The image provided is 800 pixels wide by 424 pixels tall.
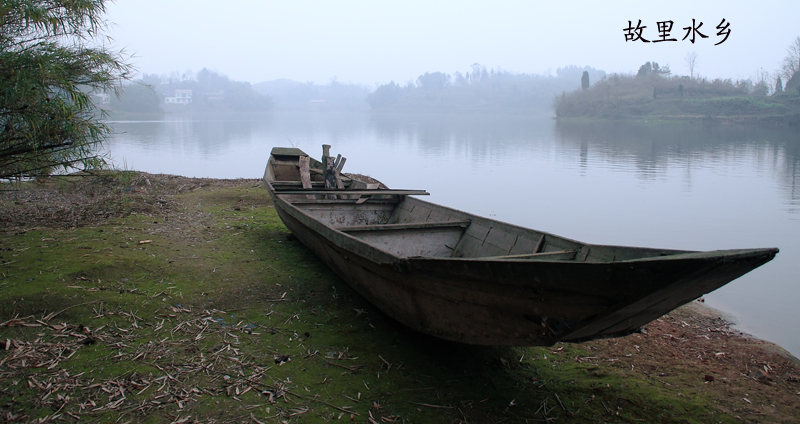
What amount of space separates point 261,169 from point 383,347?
18.0 metres

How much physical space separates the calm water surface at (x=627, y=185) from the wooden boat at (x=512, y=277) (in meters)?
3.75

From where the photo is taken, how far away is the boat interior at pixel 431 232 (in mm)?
4043

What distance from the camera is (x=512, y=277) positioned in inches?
123

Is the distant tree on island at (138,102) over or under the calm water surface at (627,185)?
over

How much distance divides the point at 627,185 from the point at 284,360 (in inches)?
600

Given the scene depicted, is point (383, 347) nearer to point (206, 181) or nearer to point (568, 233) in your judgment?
point (568, 233)

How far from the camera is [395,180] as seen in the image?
18.0 metres

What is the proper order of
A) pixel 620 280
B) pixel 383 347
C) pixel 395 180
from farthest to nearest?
pixel 395 180 → pixel 383 347 → pixel 620 280

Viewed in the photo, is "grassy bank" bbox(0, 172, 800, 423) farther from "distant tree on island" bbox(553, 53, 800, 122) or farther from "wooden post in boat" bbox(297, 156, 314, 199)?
"distant tree on island" bbox(553, 53, 800, 122)

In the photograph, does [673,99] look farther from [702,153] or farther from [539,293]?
[539,293]

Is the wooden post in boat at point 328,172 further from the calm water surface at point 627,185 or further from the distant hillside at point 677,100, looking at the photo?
the distant hillside at point 677,100

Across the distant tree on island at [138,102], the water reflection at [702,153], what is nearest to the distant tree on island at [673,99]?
the water reflection at [702,153]

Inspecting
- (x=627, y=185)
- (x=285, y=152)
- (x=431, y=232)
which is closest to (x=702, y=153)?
(x=627, y=185)

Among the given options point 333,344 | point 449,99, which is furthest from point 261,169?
point 449,99
